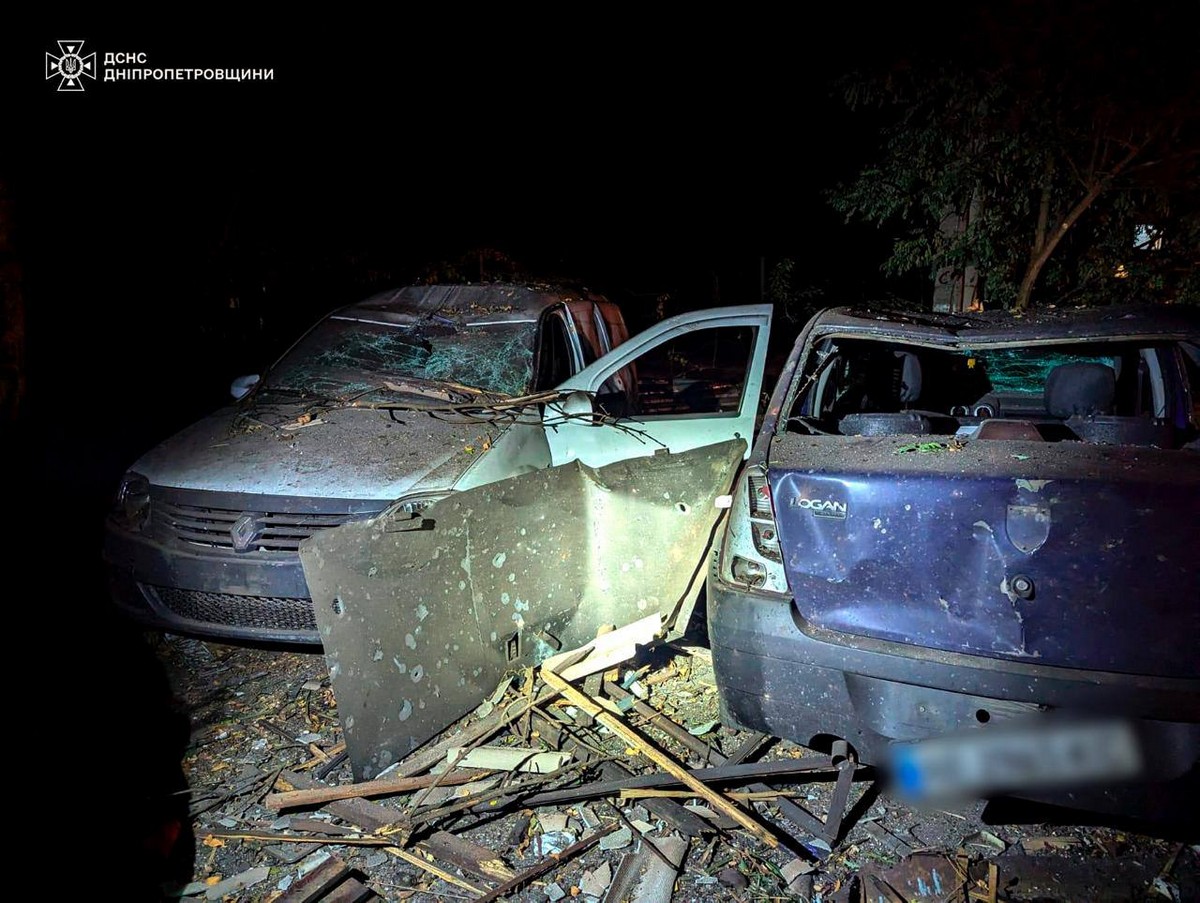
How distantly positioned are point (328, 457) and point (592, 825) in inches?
85.2

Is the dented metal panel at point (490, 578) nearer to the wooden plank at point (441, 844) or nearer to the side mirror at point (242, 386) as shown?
the wooden plank at point (441, 844)

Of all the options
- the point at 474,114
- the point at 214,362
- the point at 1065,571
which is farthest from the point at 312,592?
the point at 474,114

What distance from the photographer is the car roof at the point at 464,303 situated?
4.91m

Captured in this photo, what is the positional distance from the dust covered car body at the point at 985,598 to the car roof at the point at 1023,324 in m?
0.01

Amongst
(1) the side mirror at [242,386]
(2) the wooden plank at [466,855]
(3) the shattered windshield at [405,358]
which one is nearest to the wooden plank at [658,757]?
(2) the wooden plank at [466,855]

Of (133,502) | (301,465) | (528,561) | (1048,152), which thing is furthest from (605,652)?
(1048,152)

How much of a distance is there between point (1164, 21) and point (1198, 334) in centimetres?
672

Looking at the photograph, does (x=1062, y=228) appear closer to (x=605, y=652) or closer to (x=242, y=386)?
(x=605, y=652)

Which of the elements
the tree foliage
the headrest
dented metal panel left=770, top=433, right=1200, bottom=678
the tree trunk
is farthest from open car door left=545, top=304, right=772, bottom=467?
the tree foliage

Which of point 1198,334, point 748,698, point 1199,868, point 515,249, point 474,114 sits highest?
point 474,114

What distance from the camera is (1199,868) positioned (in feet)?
7.35

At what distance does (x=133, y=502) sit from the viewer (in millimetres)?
3660

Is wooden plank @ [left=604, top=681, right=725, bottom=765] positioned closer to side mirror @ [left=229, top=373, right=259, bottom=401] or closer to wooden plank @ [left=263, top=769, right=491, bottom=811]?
wooden plank @ [left=263, top=769, right=491, bottom=811]

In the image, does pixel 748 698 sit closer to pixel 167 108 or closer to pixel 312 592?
pixel 312 592
